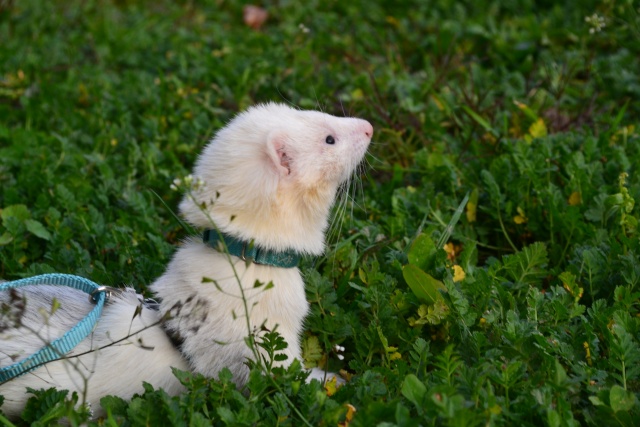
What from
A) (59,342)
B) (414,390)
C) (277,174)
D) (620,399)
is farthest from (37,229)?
(620,399)

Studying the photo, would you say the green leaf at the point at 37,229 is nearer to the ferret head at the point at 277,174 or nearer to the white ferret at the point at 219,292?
the white ferret at the point at 219,292

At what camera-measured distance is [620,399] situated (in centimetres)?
279

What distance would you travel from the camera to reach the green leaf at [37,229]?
418 cm

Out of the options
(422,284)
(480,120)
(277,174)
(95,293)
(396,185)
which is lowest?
(396,185)

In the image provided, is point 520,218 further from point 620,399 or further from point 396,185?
point 620,399

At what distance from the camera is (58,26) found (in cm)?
739

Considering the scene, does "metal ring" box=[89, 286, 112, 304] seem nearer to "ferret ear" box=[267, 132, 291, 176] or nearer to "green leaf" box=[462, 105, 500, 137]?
"ferret ear" box=[267, 132, 291, 176]

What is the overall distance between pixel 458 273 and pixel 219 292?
48.8 inches

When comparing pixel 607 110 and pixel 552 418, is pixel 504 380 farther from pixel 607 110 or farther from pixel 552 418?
pixel 607 110

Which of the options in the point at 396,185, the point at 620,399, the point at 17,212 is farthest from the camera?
the point at 396,185

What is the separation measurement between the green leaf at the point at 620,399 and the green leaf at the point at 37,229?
273 cm

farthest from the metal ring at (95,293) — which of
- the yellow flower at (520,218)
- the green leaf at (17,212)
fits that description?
the yellow flower at (520,218)

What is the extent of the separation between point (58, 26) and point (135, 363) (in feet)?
16.9

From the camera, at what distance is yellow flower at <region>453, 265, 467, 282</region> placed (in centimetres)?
376
